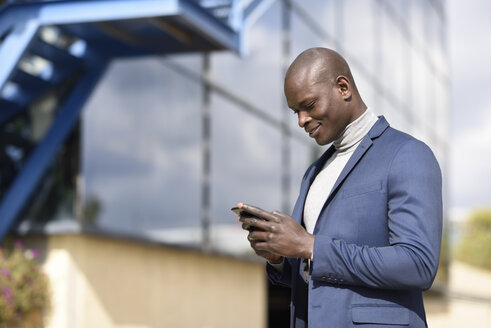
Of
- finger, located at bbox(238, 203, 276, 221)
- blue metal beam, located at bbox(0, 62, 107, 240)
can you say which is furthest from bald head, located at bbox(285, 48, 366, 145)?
blue metal beam, located at bbox(0, 62, 107, 240)

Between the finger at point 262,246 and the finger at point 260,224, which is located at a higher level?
the finger at point 260,224

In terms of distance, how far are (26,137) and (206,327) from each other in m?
3.53

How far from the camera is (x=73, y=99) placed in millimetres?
7980

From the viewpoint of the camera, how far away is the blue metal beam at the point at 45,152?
762 centimetres

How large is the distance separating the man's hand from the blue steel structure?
4.52 m

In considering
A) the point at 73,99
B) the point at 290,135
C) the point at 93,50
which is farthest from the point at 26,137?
the point at 290,135

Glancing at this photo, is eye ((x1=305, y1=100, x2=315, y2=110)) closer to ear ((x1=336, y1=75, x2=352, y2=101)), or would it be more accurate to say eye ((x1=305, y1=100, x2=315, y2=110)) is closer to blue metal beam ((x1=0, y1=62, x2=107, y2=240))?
ear ((x1=336, y1=75, x2=352, y2=101))

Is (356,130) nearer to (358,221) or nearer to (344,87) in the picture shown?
(344,87)

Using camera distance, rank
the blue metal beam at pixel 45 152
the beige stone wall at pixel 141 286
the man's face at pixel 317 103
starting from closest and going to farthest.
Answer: the man's face at pixel 317 103, the blue metal beam at pixel 45 152, the beige stone wall at pixel 141 286

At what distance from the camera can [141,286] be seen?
8.80m

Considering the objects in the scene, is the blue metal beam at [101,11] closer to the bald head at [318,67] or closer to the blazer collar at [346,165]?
the blazer collar at [346,165]

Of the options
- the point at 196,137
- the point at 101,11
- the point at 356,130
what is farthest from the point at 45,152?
the point at 356,130

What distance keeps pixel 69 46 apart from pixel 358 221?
622 centimetres

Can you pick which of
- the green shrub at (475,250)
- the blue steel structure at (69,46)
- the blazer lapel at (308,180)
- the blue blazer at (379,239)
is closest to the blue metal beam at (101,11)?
the blue steel structure at (69,46)
